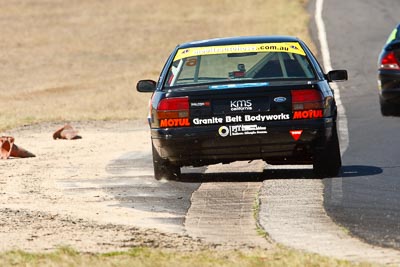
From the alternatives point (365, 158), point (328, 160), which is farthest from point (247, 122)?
point (365, 158)

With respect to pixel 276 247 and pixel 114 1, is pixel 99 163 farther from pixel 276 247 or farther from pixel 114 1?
pixel 114 1

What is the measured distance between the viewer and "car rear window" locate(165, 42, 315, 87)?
41.8 ft

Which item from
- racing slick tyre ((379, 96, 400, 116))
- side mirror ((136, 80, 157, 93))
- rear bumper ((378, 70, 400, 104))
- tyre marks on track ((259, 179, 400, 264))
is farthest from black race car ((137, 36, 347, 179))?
racing slick tyre ((379, 96, 400, 116))

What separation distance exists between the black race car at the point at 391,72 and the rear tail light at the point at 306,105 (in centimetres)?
642

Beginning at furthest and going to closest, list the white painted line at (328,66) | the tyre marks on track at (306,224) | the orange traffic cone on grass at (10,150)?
the white painted line at (328,66) < the orange traffic cone on grass at (10,150) < the tyre marks on track at (306,224)

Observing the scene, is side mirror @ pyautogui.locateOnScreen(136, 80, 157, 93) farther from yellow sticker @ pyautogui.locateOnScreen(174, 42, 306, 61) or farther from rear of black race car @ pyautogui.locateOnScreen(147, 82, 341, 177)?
rear of black race car @ pyautogui.locateOnScreen(147, 82, 341, 177)

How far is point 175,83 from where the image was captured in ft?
42.0

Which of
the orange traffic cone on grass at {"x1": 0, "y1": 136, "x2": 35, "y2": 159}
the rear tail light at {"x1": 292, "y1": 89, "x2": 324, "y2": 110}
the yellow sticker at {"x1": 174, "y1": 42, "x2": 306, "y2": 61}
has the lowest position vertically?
the orange traffic cone on grass at {"x1": 0, "y1": 136, "x2": 35, "y2": 159}

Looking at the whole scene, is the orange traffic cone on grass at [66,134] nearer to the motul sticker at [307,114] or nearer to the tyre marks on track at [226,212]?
the tyre marks on track at [226,212]

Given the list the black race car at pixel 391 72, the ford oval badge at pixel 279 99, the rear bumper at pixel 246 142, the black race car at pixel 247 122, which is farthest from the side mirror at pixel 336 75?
the black race car at pixel 391 72

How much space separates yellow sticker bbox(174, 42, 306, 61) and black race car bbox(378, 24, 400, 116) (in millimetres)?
5397

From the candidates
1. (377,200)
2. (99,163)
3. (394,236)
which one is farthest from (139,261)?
(99,163)

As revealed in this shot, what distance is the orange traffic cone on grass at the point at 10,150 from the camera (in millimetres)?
15594

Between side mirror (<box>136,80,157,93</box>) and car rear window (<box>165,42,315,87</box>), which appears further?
side mirror (<box>136,80,157,93</box>)
